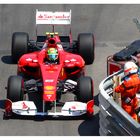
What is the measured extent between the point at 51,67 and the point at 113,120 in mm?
2914

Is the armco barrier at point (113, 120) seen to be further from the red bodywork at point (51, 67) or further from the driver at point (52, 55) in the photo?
the driver at point (52, 55)

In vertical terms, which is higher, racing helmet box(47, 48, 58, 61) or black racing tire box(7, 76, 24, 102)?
racing helmet box(47, 48, 58, 61)

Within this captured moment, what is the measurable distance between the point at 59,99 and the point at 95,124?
1333 mm

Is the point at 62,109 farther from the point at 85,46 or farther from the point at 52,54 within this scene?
the point at 85,46

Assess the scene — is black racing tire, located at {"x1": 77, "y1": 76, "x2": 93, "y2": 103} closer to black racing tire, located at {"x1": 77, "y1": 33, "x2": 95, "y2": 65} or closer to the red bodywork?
the red bodywork

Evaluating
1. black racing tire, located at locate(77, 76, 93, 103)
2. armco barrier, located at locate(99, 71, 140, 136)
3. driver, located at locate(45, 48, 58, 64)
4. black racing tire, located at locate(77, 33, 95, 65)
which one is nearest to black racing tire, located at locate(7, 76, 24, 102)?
driver, located at locate(45, 48, 58, 64)

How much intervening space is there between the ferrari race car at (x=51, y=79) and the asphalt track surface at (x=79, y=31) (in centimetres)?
23

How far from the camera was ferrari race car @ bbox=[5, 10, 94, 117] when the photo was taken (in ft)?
33.6

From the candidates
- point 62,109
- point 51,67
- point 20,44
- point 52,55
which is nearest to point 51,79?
point 51,67

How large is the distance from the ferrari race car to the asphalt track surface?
0.23 metres

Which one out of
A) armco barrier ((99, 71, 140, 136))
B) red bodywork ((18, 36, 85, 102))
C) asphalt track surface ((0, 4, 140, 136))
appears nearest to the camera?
armco barrier ((99, 71, 140, 136))

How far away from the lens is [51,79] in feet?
34.5

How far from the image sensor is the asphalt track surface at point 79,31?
33.2 ft
